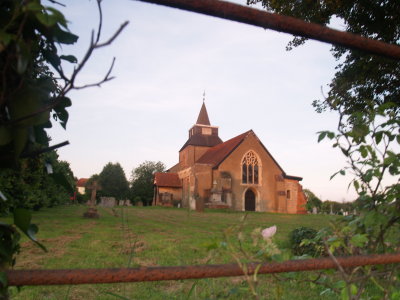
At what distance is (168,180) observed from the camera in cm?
4666

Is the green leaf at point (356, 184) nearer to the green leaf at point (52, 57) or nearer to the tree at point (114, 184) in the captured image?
the tree at point (114, 184)

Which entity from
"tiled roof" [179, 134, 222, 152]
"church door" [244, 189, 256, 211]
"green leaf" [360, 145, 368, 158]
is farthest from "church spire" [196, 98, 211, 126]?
"green leaf" [360, 145, 368, 158]

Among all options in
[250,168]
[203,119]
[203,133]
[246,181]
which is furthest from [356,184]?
[203,119]

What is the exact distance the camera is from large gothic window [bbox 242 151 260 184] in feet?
122

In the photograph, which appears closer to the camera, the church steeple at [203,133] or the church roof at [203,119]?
the church steeple at [203,133]

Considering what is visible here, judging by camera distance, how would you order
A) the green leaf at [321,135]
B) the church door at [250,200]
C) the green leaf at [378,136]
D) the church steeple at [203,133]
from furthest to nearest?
1. the church steeple at [203,133]
2. the church door at [250,200]
3. the green leaf at [321,135]
4. the green leaf at [378,136]

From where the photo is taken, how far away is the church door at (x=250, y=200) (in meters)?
36.8

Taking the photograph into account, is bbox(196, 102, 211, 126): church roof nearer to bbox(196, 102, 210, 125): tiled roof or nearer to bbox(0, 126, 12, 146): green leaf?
bbox(196, 102, 210, 125): tiled roof

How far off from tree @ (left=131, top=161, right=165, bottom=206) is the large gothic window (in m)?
15.5

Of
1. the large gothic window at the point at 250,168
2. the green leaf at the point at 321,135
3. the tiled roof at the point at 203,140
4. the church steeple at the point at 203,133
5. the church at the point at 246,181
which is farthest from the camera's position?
the church steeple at the point at 203,133

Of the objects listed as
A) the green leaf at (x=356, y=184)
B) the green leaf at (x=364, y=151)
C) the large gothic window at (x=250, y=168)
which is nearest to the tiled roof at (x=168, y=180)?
the large gothic window at (x=250, y=168)

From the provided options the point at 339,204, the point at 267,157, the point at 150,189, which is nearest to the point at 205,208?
the point at 267,157

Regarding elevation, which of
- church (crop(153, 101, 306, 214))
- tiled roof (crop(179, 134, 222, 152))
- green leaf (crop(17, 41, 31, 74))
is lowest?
green leaf (crop(17, 41, 31, 74))

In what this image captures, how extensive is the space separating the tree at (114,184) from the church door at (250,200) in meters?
12.9
